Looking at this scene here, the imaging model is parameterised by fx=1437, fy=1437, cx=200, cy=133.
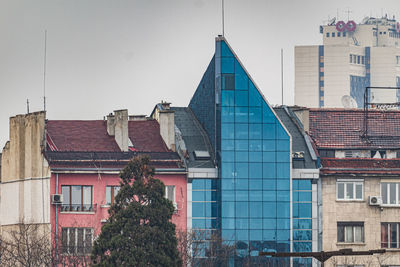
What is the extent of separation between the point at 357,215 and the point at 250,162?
8300 mm

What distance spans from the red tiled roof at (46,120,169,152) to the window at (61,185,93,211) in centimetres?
395

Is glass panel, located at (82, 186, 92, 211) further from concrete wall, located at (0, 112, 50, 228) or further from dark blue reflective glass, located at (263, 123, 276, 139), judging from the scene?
dark blue reflective glass, located at (263, 123, 276, 139)

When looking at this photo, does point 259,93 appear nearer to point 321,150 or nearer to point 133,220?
point 321,150

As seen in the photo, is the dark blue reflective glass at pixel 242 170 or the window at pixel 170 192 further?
the dark blue reflective glass at pixel 242 170

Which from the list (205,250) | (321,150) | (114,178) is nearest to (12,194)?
(114,178)

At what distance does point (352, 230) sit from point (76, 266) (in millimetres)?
20237

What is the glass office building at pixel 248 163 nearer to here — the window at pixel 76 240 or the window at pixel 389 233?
the window at pixel 389 233

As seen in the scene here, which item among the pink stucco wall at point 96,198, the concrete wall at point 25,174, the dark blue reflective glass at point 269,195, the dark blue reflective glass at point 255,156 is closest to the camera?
the pink stucco wall at point 96,198

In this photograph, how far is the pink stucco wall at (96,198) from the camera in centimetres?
9725

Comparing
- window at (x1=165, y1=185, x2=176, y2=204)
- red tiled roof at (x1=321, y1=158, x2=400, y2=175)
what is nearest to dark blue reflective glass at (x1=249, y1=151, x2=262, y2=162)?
red tiled roof at (x1=321, y1=158, x2=400, y2=175)

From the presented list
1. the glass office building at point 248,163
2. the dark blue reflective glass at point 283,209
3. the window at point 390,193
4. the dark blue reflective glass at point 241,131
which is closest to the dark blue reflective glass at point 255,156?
the glass office building at point 248,163

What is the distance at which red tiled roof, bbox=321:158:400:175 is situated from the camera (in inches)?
3935

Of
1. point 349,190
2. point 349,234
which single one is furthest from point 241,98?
point 349,234

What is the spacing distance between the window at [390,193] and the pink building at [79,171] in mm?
13981
